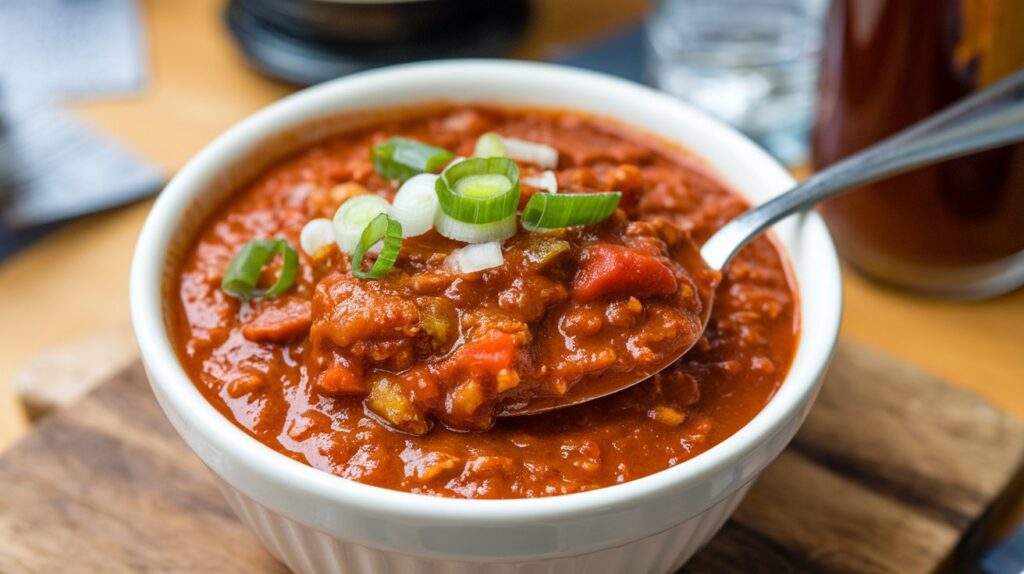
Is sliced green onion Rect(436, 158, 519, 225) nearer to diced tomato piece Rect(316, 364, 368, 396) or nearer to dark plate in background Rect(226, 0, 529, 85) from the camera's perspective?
diced tomato piece Rect(316, 364, 368, 396)

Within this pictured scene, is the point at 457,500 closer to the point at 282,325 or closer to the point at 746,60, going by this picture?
the point at 282,325

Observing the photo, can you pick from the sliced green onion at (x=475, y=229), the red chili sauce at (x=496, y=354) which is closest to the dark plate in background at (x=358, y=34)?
the red chili sauce at (x=496, y=354)

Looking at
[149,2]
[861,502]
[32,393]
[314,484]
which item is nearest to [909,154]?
[861,502]

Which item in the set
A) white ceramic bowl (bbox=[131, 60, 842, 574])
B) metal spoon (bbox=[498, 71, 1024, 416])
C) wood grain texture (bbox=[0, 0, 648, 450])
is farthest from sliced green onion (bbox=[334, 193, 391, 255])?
wood grain texture (bbox=[0, 0, 648, 450])

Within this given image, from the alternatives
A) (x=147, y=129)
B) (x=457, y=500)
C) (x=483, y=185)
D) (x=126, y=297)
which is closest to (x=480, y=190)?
(x=483, y=185)

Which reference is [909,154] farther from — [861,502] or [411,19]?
[411,19]
